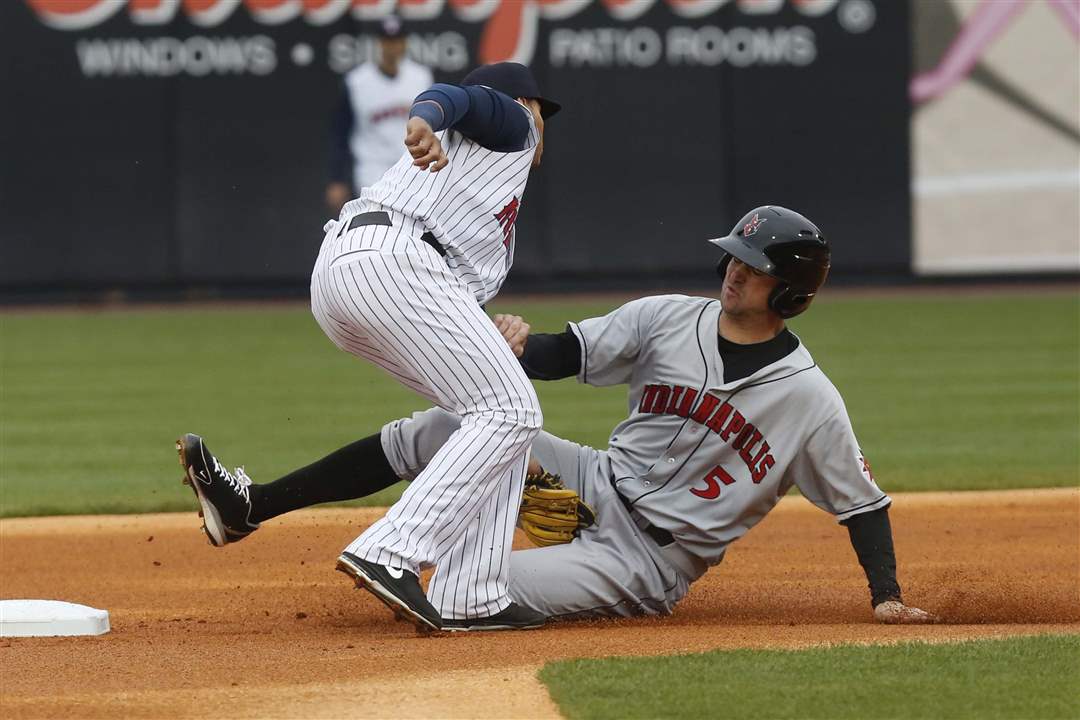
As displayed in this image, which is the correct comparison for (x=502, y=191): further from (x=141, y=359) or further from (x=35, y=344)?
(x=35, y=344)

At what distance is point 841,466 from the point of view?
4051 millimetres

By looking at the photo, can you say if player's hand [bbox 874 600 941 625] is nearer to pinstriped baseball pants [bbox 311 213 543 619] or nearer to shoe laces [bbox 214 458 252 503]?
pinstriped baseball pants [bbox 311 213 543 619]

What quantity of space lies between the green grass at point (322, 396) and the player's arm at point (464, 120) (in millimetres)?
2904

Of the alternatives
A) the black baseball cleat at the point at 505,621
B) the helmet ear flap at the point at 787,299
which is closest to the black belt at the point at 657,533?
the black baseball cleat at the point at 505,621

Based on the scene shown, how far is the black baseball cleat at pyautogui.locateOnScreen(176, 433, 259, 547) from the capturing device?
4191 millimetres

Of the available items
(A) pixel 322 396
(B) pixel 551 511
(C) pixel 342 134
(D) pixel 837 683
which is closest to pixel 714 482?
(B) pixel 551 511

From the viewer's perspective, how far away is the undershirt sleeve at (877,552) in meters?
4.07

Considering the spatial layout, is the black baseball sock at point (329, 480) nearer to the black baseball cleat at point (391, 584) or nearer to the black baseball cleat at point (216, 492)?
the black baseball cleat at point (216, 492)

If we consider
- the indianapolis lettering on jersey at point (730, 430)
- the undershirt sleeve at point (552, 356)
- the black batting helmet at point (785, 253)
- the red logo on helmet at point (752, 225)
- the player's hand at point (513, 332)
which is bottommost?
the indianapolis lettering on jersey at point (730, 430)

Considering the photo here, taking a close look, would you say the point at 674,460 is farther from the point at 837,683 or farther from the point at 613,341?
the point at 837,683

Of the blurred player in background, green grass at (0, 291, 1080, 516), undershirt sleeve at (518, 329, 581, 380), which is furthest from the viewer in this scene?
Result: the blurred player in background

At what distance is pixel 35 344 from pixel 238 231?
9.87 feet

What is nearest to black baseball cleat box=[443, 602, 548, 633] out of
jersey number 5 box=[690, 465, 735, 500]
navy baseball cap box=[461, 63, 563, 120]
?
jersey number 5 box=[690, 465, 735, 500]

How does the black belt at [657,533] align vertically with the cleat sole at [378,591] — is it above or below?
below
